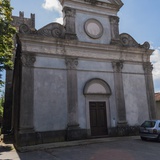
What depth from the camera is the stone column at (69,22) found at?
14.0 metres

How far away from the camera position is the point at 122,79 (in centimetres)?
1502

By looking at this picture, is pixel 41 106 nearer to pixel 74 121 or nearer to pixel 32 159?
pixel 74 121

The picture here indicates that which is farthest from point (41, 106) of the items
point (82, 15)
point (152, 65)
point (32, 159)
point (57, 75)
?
point (152, 65)


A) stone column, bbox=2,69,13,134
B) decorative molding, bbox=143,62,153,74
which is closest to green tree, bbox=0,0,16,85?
decorative molding, bbox=143,62,153,74

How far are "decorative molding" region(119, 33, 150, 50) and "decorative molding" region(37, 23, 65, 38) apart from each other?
203 inches

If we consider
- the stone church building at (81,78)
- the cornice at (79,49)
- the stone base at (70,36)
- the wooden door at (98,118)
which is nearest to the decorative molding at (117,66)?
the stone church building at (81,78)

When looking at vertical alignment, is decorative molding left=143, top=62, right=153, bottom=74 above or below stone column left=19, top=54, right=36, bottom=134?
above

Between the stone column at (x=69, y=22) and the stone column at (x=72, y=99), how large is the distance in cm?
187

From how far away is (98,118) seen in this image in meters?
13.8

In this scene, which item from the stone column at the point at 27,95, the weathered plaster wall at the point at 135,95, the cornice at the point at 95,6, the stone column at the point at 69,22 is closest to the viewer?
the stone column at the point at 27,95

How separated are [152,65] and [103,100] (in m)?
5.64

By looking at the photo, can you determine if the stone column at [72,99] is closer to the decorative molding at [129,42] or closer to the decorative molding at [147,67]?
the decorative molding at [129,42]

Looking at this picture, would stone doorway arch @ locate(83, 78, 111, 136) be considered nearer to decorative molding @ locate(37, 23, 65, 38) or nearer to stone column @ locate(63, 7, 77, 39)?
stone column @ locate(63, 7, 77, 39)

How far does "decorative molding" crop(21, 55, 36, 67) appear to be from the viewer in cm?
1231
